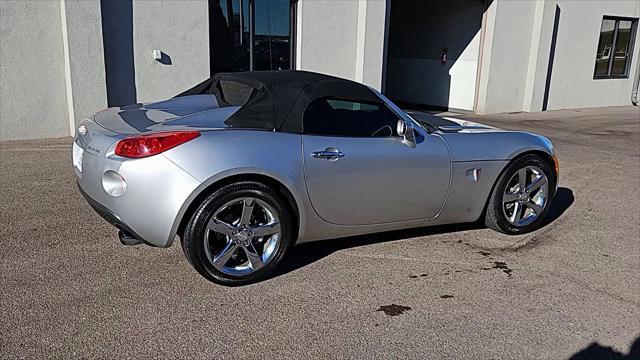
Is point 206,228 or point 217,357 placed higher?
point 206,228

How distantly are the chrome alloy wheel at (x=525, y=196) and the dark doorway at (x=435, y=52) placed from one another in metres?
9.99

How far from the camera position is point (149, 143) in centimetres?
346

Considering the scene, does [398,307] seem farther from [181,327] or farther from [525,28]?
[525,28]

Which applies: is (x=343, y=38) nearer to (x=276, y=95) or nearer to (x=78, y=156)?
(x=276, y=95)

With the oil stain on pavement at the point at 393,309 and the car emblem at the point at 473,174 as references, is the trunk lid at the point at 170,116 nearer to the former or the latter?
the oil stain on pavement at the point at 393,309

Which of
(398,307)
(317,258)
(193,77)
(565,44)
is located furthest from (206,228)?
(565,44)

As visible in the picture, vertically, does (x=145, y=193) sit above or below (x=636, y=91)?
below

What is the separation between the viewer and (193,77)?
9.93m

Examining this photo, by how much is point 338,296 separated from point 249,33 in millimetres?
7790

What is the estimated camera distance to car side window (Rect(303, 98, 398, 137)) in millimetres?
4043

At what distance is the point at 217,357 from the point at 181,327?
0.39 meters

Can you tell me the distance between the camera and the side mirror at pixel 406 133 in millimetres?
4188

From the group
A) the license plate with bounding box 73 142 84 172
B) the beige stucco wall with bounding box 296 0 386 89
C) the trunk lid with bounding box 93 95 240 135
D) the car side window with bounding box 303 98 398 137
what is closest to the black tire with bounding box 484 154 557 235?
the car side window with bounding box 303 98 398 137

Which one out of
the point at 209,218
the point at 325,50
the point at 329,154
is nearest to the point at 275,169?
the point at 329,154
